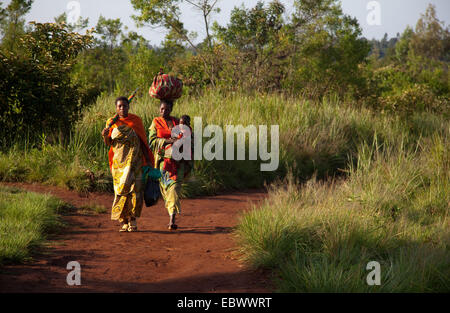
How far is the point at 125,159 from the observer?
655cm

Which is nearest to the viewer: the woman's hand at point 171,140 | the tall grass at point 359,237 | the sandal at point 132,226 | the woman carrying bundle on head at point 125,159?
the tall grass at point 359,237

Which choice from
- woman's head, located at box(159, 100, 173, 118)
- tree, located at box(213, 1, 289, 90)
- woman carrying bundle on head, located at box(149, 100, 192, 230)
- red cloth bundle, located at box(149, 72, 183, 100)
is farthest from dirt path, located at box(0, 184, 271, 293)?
tree, located at box(213, 1, 289, 90)

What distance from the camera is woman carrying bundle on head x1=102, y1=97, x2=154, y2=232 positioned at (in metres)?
6.48

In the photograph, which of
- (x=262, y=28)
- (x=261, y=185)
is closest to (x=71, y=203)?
(x=261, y=185)

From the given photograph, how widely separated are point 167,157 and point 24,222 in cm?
189

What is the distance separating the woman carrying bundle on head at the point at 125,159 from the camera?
21.2 feet

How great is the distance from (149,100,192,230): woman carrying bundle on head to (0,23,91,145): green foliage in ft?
13.8

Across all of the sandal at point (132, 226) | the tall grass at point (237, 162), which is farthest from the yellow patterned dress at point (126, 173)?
the tall grass at point (237, 162)

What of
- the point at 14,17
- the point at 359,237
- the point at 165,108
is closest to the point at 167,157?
the point at 165,108

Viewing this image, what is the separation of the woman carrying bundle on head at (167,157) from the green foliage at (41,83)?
4194mm

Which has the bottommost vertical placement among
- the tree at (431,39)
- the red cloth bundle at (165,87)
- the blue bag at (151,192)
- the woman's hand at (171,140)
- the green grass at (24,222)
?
the green grass at (24,222)

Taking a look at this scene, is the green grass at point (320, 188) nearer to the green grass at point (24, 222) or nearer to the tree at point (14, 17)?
the green grass at point (24, 222)

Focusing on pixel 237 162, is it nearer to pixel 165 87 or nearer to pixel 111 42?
pixel 165 87
